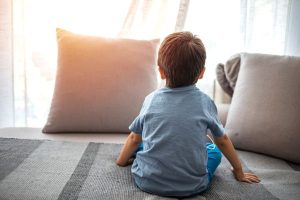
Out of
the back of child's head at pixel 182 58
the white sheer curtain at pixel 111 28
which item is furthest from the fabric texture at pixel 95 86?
the back of child's head at pixel 182 58

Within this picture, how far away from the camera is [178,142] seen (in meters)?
0.83

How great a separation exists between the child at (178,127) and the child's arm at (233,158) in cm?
3

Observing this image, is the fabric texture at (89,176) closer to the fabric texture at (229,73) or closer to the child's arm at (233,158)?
the child's arm at (233,158)

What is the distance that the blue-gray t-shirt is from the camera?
83cm

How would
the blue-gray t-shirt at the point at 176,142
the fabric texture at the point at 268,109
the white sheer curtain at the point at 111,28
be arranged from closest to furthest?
the blue-gray t-shirt at the point at 176,142 → the fabric texture at the point at 268,109 → the white sheer curtain at the point at 111,28

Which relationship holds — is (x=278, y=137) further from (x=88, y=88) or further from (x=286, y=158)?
(x=88, y=88)

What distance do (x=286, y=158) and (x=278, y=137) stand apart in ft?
0.29

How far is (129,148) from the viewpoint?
1026 mm

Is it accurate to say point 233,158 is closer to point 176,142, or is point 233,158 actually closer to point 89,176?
point 176,142

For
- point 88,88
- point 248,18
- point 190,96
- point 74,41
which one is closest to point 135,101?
point 88,88

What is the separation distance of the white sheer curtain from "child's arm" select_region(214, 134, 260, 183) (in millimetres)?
954

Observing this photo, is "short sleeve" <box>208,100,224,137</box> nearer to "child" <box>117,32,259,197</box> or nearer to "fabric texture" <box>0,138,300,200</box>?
"child" <box>117,32,259,197</box>

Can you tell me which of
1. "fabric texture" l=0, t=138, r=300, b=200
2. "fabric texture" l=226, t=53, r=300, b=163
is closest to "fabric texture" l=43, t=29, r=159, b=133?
"fabric texture" l=0, t=138, r=300, b=200

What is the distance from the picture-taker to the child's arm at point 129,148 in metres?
0.99
